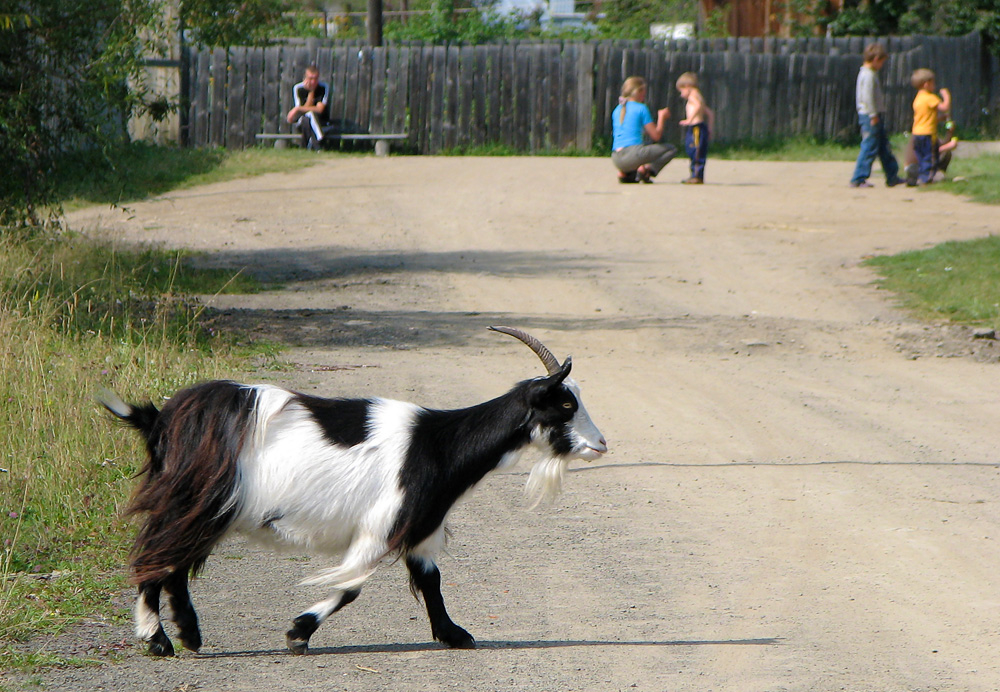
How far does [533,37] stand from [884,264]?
23.1m

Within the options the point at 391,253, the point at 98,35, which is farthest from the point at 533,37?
the point at 98,35

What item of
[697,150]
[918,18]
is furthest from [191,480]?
[918,18]

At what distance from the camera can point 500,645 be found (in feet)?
15.3

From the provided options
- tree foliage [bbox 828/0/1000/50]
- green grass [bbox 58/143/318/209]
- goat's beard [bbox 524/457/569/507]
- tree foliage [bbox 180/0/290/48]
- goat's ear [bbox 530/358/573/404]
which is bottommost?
goat's beard [bbox 524/457/569/507]

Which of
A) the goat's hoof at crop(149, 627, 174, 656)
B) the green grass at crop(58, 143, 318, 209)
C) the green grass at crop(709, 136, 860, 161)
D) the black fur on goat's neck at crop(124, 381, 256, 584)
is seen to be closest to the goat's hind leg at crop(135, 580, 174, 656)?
the goat's hoof at crop(149, 627, 174, 656)

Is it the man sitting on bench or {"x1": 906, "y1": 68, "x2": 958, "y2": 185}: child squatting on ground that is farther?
the man sitting on bench

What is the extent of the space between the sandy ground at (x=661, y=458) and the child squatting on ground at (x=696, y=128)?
2382 millimetres

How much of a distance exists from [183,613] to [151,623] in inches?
4.6

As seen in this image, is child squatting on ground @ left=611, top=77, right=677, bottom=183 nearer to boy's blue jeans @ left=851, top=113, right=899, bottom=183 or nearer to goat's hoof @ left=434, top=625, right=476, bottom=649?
boy's blue jeans @ left=851, top=113, right=899, bottom=183

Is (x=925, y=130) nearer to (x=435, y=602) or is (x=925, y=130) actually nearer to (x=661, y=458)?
(x=661, y=458)

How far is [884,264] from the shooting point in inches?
564

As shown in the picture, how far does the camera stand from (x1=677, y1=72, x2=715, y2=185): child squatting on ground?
19812mm

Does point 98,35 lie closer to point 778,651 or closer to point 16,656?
point 16,656

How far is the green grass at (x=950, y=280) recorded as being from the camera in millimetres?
11828
